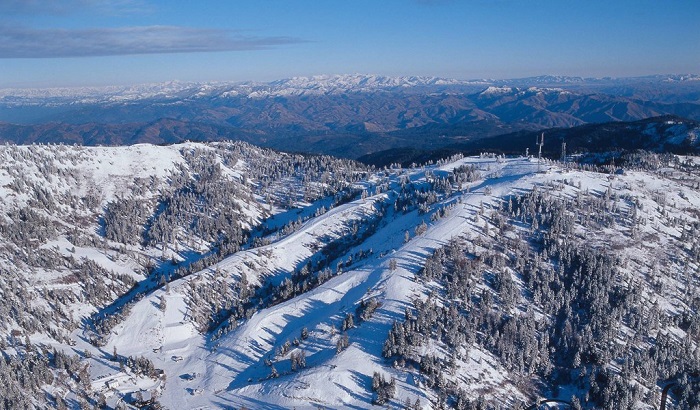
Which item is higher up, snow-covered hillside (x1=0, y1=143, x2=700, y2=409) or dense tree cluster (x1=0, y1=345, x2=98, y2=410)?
snow-covered hillside (x1=0, y1=143, x2=700, y2=409)

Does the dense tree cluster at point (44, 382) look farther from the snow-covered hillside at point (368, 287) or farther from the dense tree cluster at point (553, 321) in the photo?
the dense tree cluster at point (553, 321)

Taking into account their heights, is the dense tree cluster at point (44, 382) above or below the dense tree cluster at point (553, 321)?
below

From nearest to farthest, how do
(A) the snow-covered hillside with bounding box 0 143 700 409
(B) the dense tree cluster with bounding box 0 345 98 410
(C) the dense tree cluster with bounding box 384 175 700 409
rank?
(C) the dense tree cluster with bounding box 384 175 700 409
(B) the dense tree cluster with bounding box 0 345 98 410
(A) the snow-covered hillside with bounding box 0 143 700 409

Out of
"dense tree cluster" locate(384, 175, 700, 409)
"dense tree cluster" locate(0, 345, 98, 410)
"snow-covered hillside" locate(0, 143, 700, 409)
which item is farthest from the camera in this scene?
"snow-covered hillside" locate(0, 143, 700, 409)

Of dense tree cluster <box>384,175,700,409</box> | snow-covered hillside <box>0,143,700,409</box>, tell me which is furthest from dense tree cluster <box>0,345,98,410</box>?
dense tree cluster <box>384,175,700,409</box>

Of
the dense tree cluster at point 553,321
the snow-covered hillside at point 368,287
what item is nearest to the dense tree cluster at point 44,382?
the snow-covered hillside at point 368,287

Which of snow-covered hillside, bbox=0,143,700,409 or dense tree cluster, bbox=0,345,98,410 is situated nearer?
dense tree cluster, bbox=0,345,98,410

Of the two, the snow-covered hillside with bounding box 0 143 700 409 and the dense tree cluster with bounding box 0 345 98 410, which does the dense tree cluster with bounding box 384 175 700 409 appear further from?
the dense tree cluster with bounding box 0 345 98 410

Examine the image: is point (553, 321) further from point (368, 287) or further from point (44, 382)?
point (44, 382)

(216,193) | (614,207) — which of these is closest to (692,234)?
(614,207)
